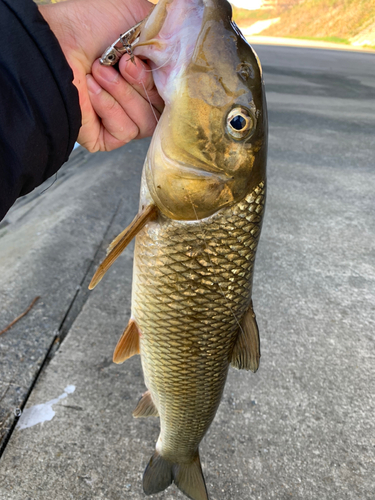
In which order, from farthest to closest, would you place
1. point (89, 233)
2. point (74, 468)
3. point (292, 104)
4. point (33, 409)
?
1. point (292, 104)
2. point (89, 233)
3. point (33, 409)
4. point (74, 468)

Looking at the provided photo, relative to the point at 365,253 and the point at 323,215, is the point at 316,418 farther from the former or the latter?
the point at 323,215

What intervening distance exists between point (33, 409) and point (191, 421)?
3.20ft

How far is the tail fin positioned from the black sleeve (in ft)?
4.32

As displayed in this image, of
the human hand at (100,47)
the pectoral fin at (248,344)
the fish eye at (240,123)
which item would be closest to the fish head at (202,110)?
the fish eye at (240,123)

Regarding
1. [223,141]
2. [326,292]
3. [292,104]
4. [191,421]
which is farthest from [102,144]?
[292,104]

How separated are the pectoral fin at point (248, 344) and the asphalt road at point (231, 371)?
788 millimetres

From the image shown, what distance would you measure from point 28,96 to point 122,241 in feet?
1.70

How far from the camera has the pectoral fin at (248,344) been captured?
1.50 metres

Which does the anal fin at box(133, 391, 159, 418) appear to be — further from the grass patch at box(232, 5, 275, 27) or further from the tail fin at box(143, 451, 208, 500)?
the grass patch at box(232, 5, 275, 27)

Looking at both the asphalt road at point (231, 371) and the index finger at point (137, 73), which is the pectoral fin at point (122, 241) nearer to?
the index finger at point (137, 73)

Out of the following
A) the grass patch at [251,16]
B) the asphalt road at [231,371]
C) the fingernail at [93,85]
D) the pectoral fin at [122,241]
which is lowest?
the grass patch at [251,16]

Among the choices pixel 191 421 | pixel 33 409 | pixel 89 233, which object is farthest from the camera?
pixel 89 233

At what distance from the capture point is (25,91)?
1.12 meters

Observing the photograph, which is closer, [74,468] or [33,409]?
[74,468]
